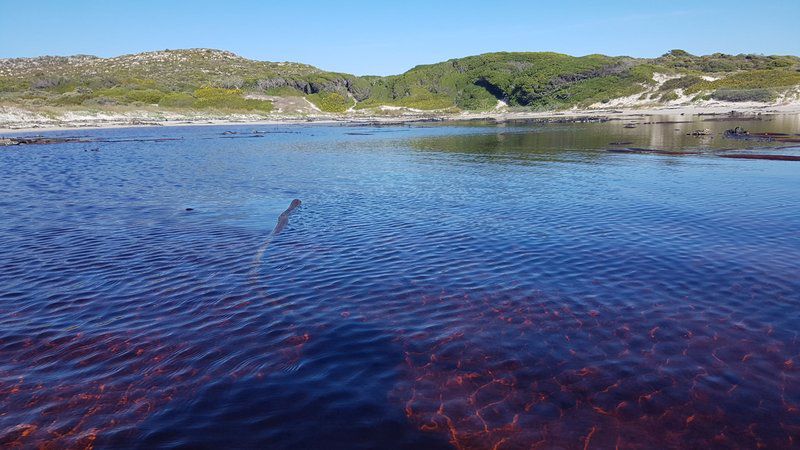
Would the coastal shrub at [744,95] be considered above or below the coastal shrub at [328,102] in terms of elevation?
below

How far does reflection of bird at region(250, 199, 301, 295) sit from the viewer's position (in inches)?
553

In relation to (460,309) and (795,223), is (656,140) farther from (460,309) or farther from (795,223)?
(460,309)

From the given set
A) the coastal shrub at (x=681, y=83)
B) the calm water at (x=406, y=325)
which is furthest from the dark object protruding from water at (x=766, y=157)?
the coastal shrub at (x=681, y=83)

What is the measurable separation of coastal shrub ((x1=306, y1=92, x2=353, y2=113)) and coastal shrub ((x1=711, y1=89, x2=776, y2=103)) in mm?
124585

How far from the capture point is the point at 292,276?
45.4ft

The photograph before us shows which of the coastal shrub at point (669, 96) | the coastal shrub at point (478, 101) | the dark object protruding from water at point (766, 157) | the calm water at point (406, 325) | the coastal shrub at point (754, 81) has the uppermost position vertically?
the coastal shrub at point (478, 101)

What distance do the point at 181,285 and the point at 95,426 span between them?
6205 mm

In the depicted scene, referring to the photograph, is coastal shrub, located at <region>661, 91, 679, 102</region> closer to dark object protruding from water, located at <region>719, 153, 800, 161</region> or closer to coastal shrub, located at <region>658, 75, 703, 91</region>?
coastal shrub, located at <region>658, 75, 703, 91</region>

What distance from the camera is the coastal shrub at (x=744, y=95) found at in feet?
345

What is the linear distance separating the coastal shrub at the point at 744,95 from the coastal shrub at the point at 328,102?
125 metres

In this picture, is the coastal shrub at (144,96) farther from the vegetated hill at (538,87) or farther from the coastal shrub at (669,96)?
the coastal shrub at (669,96)

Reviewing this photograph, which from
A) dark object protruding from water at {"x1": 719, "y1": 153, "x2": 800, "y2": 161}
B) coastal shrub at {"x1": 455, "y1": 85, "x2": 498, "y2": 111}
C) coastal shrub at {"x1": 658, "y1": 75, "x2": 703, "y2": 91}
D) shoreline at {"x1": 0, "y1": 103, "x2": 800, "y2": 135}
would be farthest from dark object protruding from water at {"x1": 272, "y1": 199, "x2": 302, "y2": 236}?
coastal shrub at {"x1": 455, "y1": 85, "x2": 498, "y2": 111}

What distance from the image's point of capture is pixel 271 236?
60.2 ft

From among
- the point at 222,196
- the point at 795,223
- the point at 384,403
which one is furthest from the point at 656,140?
the point at 384,403
